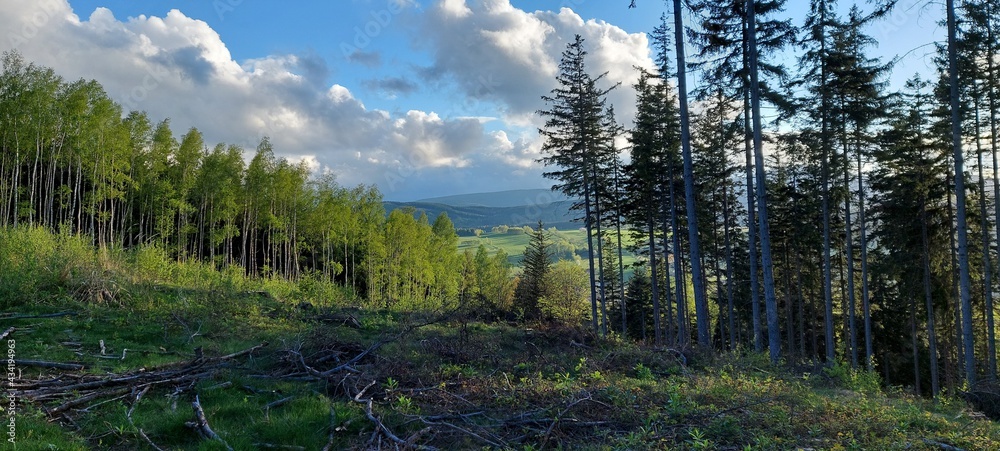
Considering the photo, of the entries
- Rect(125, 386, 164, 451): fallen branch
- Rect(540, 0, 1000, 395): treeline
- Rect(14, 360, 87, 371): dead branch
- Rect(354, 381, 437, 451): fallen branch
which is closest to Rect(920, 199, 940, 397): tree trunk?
Rect(540, 0, 1000, 395): treeline

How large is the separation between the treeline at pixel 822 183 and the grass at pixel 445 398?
4.65 m

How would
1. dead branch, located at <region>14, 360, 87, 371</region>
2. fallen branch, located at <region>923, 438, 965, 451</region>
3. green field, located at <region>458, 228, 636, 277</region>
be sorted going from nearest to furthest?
fallen branch, located at <region>923, 438, 965, 451</region>
dead branch, located at <region>14, 360, 87, 371</region>
green field, located at <region>458, 228, 636, 277</region>

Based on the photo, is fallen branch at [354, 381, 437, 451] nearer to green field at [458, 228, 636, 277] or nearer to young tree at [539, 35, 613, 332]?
young tree at [539, 35, 613, 332]

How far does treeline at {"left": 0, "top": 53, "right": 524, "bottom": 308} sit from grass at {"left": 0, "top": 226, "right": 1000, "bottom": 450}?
4850 mm

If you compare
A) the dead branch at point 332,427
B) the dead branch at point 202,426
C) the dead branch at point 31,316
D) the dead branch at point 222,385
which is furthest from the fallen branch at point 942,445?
the dead branch at point 31,316

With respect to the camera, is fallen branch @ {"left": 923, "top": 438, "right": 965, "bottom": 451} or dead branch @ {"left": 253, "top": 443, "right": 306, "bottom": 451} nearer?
fallen branch @ {"left": 923, "top": 438, "right": 965, "bottom": 451}

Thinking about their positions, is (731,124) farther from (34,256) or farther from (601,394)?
(34,256)

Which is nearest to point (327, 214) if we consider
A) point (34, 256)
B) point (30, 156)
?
point (30, 156)

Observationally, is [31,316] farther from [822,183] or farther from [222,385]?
[822,183]

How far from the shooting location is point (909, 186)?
17.7 meters

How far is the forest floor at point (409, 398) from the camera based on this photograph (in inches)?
169

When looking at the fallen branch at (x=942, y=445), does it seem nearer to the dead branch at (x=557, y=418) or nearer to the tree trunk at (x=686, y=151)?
the dead branch at (x=557, y=418)

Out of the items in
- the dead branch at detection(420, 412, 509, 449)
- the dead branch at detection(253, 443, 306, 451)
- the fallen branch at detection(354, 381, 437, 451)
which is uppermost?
the fallen branch at detection(354, 381, 437, 451)

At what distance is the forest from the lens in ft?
43.6
